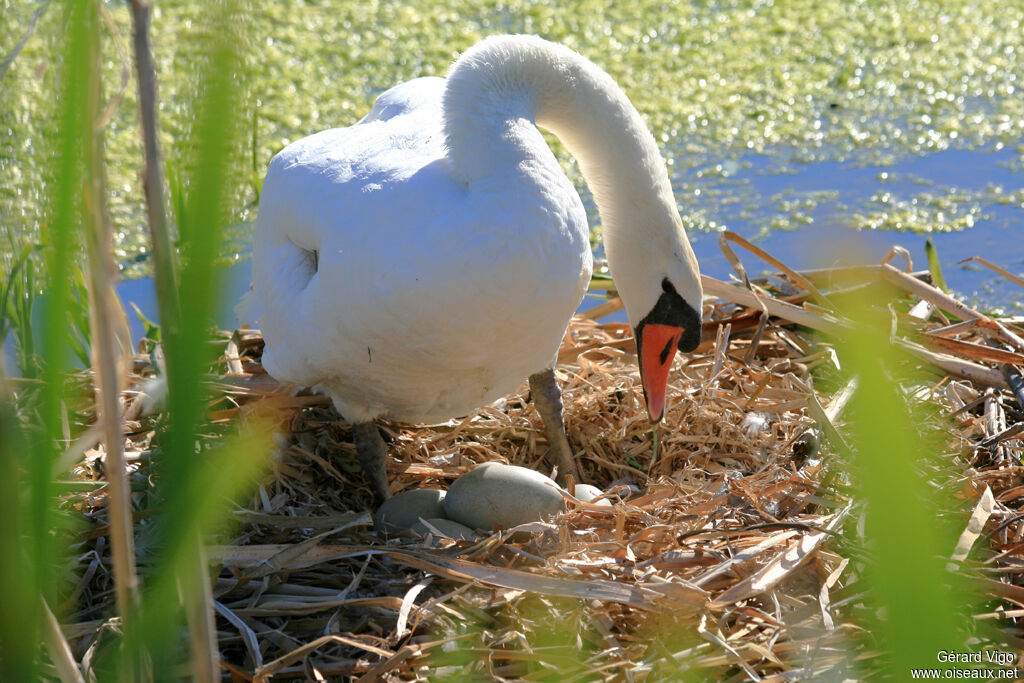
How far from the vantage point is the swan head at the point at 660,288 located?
7.50ft

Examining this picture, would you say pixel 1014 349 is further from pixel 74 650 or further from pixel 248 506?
pixel 74 650

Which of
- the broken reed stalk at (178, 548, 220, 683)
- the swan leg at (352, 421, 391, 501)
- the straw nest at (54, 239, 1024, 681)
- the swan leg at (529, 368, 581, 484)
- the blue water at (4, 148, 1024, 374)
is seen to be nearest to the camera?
the broken reed stalk at (178, 548, 220, 683)

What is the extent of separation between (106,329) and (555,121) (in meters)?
1.56

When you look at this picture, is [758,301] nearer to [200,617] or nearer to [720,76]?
[720,76]

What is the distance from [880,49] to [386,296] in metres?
3.80

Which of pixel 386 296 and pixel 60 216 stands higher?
pixel 60 216

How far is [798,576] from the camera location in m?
1.92

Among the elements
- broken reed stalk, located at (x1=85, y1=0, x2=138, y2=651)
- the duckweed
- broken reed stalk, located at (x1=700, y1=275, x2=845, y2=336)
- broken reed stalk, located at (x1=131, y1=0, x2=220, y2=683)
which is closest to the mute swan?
broken reed stalk, located at (x1=700, y1=275, x2=845, y2=336)

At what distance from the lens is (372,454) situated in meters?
2.50

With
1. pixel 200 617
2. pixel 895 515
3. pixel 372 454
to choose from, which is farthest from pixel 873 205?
pixel 895 515

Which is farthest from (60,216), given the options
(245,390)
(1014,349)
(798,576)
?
(1014,349)

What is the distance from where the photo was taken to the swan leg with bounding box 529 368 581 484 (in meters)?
2.63

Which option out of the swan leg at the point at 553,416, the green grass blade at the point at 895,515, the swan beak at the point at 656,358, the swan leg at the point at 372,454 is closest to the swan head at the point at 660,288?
the swan beak at the point at 656,358

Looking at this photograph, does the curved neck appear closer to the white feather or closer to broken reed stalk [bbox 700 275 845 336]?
the white feather
